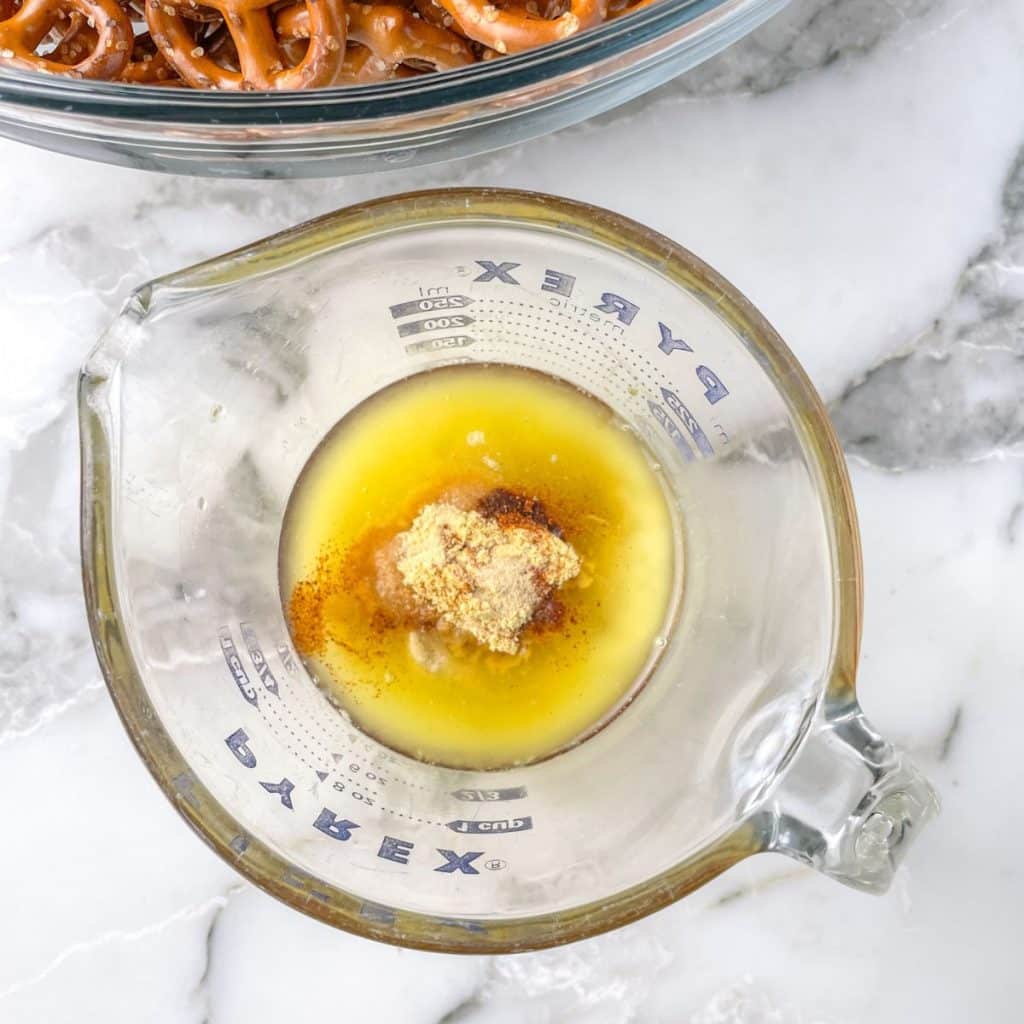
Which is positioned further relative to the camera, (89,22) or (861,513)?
(861,513)

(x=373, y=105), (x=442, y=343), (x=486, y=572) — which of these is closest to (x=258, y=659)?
(x=486, y=572)

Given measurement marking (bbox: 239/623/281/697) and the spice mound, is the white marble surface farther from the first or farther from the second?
the spice mound

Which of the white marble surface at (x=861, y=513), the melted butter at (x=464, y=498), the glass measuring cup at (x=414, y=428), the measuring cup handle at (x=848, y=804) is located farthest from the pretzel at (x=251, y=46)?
the measuring cup handle at (x=848, y=804)

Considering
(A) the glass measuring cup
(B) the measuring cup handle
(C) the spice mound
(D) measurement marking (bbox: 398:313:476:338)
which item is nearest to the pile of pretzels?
(A) the glass measuring cup

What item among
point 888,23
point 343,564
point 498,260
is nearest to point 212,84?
point 498,260

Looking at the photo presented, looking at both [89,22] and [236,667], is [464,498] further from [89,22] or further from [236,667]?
[89,22]
